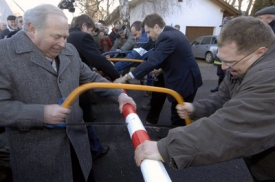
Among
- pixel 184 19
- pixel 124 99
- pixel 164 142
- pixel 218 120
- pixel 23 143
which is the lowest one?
pixel 184 19

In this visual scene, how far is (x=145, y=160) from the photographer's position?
1.06 m

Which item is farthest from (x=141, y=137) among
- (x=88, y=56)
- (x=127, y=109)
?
(x=88, y=56)

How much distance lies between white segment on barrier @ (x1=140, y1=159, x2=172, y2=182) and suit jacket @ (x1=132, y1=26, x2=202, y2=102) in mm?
2219

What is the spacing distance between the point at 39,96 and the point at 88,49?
64.9 inches

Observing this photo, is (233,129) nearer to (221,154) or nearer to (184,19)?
(221,154)

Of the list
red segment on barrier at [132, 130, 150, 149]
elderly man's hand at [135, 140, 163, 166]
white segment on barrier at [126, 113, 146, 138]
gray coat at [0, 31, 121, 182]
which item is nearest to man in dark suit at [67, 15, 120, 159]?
gray coat at [0, 31, 121, 182]

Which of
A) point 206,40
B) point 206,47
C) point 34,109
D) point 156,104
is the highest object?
point 34,109

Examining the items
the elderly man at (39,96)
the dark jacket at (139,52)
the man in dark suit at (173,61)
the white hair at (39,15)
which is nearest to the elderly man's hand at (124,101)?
the elderly man at (39,96)

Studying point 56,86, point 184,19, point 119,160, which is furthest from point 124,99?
point 184,19

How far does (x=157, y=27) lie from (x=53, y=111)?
2.54 m

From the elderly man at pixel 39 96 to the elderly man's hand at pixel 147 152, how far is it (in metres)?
0.59

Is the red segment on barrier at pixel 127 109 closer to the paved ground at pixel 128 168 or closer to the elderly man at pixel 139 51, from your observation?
the paved ground at pixel 128 168

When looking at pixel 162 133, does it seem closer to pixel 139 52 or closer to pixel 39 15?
pixel 139 52

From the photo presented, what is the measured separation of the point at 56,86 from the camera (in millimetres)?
1635
